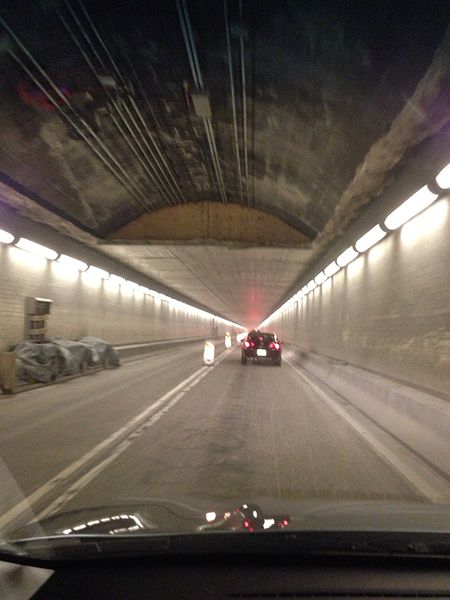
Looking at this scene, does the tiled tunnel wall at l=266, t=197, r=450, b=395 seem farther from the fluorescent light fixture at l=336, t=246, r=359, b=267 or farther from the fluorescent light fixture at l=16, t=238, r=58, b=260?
the fluorescent light fixture at l=16, t=238, r=58, b=260

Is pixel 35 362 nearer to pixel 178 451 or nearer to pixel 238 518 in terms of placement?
pixel 178 451

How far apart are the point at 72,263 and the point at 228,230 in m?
5.87

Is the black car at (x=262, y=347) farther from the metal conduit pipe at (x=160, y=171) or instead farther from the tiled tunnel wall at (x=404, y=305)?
the metal conduit pipe at (x=160, y=171)

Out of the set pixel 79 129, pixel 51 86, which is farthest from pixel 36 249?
pixel 51 86

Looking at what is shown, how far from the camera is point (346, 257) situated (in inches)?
769

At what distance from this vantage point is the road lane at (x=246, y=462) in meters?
5.86

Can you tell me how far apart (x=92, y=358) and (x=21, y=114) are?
1179 centimetres

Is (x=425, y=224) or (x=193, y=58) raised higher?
(x=193, y=58)

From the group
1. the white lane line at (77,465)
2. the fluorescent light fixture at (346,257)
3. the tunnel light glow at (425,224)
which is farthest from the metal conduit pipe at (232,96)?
the white lane line at (77,465)

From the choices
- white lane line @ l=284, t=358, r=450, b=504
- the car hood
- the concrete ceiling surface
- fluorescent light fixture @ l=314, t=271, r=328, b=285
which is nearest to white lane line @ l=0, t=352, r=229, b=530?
the car hood

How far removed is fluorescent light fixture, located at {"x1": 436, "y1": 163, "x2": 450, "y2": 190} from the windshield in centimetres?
3

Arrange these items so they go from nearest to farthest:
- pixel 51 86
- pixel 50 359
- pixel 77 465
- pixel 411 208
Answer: pixel 77 465 → pixel 51 86 → pixel 411 208 → pixel 50 359

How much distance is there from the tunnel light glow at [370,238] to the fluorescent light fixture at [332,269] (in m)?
4.43

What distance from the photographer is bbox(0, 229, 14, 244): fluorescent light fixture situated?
50.1ft
